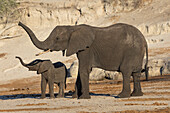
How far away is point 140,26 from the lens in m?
62.1

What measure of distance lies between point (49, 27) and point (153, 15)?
2195 cm

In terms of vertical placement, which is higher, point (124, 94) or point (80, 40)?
point (80, 40)

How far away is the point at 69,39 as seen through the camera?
55.9 feet

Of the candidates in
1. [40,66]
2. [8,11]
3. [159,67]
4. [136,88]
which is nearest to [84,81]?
[40,66]

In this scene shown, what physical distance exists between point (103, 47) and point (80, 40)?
42.7 inches

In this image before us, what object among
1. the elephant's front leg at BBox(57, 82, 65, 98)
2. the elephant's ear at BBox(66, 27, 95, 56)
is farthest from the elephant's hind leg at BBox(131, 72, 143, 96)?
the elephant's front leg at BBox(57, 82, 65, 98)

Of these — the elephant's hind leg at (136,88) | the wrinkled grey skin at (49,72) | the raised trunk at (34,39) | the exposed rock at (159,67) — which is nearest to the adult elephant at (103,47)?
the raised trunk at (34,39)

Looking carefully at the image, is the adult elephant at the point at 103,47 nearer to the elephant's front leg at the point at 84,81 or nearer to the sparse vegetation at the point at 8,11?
the elephant's front leg at the point at 84,81

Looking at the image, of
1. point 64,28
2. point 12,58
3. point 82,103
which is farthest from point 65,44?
point 12,58

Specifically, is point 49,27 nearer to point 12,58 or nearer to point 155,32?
point 12,58

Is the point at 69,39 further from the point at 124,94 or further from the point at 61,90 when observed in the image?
the point at 124,94

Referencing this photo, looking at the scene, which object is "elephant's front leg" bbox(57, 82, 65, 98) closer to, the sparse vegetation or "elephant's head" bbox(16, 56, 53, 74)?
"elephant's head" bbox(16, 56, 53, 74)

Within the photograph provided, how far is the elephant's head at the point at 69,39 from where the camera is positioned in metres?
16.6

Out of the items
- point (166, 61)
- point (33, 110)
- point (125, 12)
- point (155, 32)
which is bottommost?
point (33, 110)
